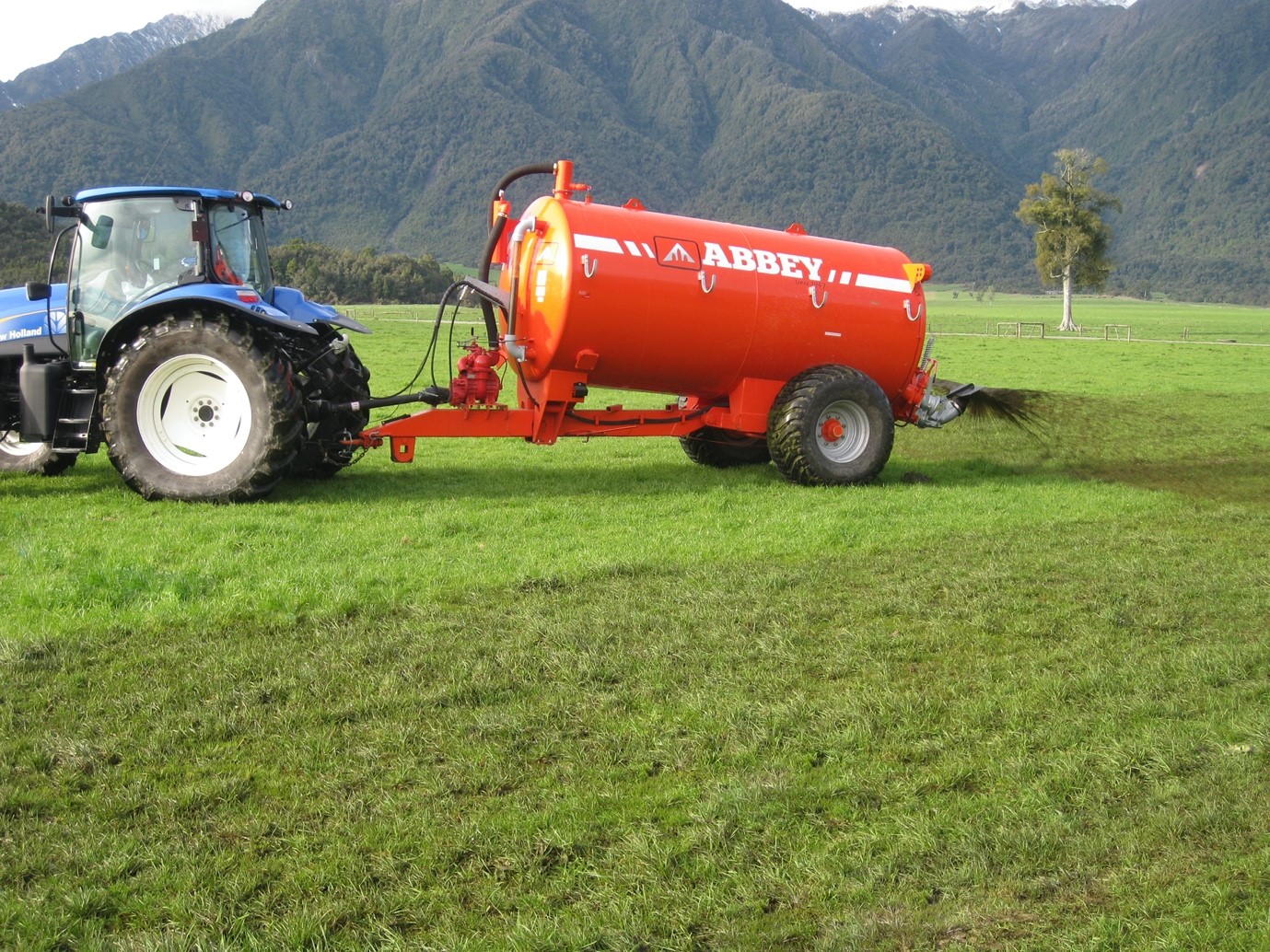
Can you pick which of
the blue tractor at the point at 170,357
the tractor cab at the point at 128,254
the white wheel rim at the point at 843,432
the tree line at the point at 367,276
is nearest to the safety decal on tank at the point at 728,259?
the white wheel rim at the point at 843,432

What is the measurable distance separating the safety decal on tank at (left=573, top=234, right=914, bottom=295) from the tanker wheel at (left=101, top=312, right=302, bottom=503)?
300cm

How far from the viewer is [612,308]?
32.7 feet

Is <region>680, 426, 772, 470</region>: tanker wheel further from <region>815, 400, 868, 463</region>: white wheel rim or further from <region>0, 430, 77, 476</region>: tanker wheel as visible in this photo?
<region>0, 430, 77, 476</region>: tanker wheel

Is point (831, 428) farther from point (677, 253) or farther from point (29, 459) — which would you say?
point (29, 459)

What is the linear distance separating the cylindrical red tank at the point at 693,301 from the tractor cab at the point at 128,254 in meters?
2.61

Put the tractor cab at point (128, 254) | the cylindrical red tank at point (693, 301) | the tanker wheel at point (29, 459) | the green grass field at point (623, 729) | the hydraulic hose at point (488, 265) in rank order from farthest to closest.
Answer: the hydraulic hose at point (488, 265) < the tanker wheel at point (29, 459) < the cylindrical red tank at point (693, 301) < the tractor cab at point (128, 254) < the green grass field at point (623, 729)

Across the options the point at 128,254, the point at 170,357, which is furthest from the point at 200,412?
the point at 128,254

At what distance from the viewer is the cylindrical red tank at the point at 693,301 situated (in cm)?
995

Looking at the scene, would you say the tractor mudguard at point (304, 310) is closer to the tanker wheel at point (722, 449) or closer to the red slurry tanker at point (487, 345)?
the red slurry tanker at point (487, 345)

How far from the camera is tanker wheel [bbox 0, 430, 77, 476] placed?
1041 centimetres

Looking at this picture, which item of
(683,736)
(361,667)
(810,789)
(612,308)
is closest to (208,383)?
(612,308)

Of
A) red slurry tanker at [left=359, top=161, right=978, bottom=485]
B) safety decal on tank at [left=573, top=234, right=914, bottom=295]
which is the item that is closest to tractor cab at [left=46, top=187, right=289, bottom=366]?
red slurry tanker at [left=359, top=161, right=978, bottom=485]

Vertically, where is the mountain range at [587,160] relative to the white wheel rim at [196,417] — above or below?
above

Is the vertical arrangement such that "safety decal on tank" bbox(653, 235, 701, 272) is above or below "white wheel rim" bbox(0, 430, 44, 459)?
above
